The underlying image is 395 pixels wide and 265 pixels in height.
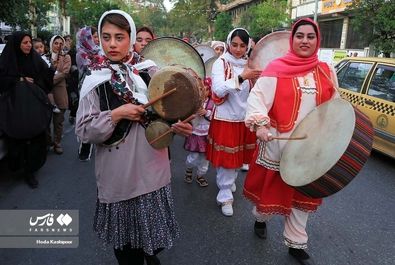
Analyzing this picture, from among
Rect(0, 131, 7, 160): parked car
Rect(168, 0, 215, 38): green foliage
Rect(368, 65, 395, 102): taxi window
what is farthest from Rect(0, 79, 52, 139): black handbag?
Rect(168, 0, 215, 38): green foliage

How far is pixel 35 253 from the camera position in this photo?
3.04m

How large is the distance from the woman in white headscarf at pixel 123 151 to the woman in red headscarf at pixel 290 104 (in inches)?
33.0

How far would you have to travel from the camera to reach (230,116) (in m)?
3.75

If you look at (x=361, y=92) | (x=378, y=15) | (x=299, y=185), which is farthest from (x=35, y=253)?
(x=378, y=15)

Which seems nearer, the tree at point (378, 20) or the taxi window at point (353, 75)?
the taxi window at point (353, 75)

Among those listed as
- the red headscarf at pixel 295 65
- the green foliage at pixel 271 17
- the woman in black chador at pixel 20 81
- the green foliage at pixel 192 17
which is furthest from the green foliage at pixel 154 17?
the red headscarf at pixel 295 65

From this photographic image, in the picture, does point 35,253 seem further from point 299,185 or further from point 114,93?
point 299,185

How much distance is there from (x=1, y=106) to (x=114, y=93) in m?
2.66

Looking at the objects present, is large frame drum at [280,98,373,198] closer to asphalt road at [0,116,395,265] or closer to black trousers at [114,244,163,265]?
asphalt road at [0,116,395,265]

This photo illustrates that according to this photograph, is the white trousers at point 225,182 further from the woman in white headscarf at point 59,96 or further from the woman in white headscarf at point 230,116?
the woman in white headscarf at point 59,96

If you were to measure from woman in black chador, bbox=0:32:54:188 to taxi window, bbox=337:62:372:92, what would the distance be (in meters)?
4.98

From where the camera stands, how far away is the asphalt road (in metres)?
3.05

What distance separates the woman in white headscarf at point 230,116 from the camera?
3602 mm

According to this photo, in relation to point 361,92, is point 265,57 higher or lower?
higher
